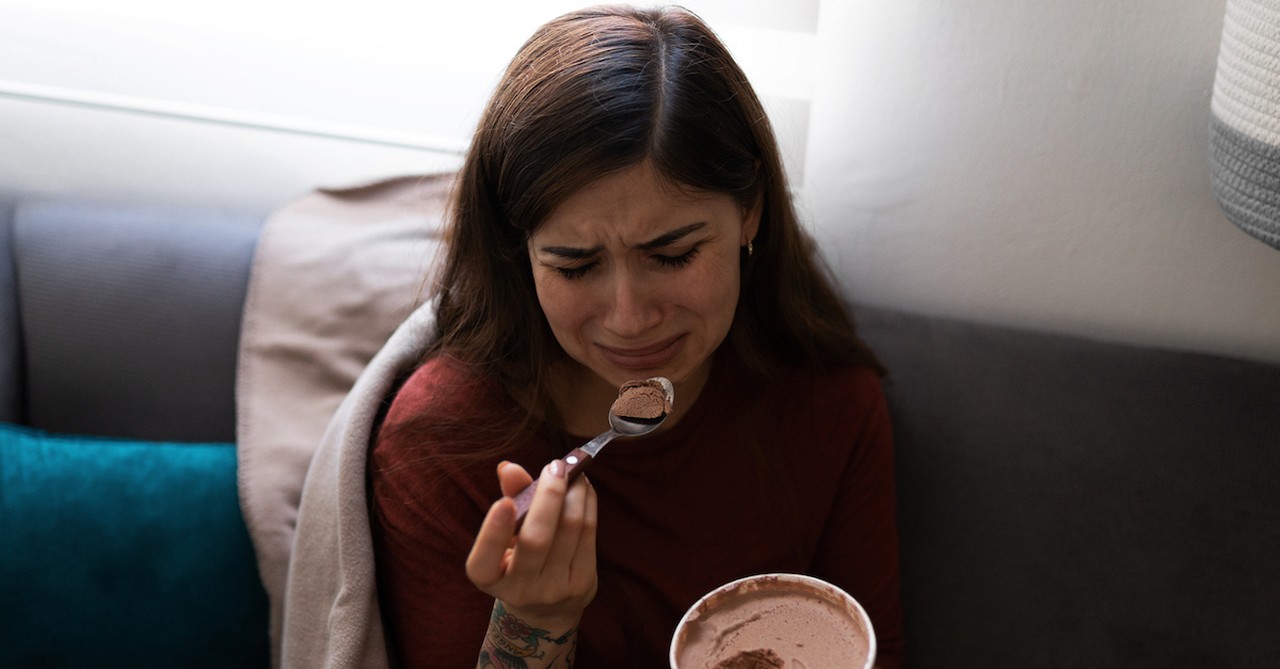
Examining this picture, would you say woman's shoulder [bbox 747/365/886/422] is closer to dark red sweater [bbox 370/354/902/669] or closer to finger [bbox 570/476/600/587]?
dark red sweater [bbox 370/354/902/669]

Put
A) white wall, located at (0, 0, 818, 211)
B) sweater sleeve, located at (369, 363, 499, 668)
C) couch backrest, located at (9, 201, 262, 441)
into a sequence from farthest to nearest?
1. white wall, located at (0, 0, 818, 211)
2. couch backrest, located at (9, 201, 262, 441)
3. sweater sleeve, located at (369, 363, 499, 668)

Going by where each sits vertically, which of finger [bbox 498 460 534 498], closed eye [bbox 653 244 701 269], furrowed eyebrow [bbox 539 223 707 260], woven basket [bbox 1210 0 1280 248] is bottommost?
finger [bbox 498 460 534 498]

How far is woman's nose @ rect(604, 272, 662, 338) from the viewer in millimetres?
1007

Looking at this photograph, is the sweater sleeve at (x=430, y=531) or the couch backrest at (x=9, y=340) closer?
the sweater sleeve at (x=430, y=531)

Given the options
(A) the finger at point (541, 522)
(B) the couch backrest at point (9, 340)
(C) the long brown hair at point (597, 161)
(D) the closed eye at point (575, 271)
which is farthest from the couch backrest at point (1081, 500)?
(B) the couch backrest at point (9, 340)

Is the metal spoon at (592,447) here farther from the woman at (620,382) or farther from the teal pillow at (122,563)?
the teal pillow at (122,563)

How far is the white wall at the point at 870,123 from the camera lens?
1265mm

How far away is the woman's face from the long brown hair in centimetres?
2

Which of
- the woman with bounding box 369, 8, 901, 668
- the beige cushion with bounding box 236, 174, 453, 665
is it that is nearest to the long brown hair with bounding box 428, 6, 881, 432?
the woman with bounding box 369, 8, 901, 668

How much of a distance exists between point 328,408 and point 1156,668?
1016 millimetres

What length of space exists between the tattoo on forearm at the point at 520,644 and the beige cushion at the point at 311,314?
0.43 meters

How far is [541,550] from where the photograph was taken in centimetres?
84

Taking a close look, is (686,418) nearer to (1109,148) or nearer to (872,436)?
(872,436)

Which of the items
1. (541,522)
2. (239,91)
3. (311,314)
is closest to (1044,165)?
(541,522)
